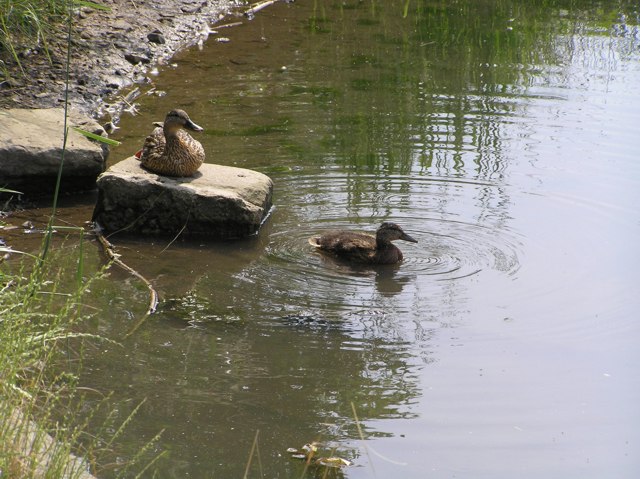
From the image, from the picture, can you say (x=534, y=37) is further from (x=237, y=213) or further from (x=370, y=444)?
(x=370, y=444)

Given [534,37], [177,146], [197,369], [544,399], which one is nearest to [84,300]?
[197,369]

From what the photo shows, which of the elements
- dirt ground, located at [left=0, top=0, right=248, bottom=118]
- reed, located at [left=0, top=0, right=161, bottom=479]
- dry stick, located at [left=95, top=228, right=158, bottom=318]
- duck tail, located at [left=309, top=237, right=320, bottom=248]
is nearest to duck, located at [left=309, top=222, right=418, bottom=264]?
duck tail, located at [left=309, top=237, right=320, bottom=248]

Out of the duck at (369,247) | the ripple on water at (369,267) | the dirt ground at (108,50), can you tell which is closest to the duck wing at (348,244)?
the duck at (369,247)

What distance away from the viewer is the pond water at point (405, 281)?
565 centimetres

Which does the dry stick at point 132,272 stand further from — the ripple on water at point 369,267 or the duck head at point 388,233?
the duck head at point 388,233

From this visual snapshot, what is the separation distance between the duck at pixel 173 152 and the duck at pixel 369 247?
1573 millimetres

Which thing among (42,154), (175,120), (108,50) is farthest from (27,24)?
(175,120)

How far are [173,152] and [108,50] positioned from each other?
5211 millimetres

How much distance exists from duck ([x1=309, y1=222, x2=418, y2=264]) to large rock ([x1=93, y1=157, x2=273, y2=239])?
2.82 ft

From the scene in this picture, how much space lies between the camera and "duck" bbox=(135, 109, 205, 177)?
9117mm

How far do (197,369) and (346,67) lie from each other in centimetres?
878

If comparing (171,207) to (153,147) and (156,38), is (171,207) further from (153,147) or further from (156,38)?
(156,38)

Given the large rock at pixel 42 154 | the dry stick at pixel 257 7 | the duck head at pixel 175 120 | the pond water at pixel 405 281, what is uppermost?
the dry stick at pixel 257 7

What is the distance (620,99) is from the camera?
13.0 m
